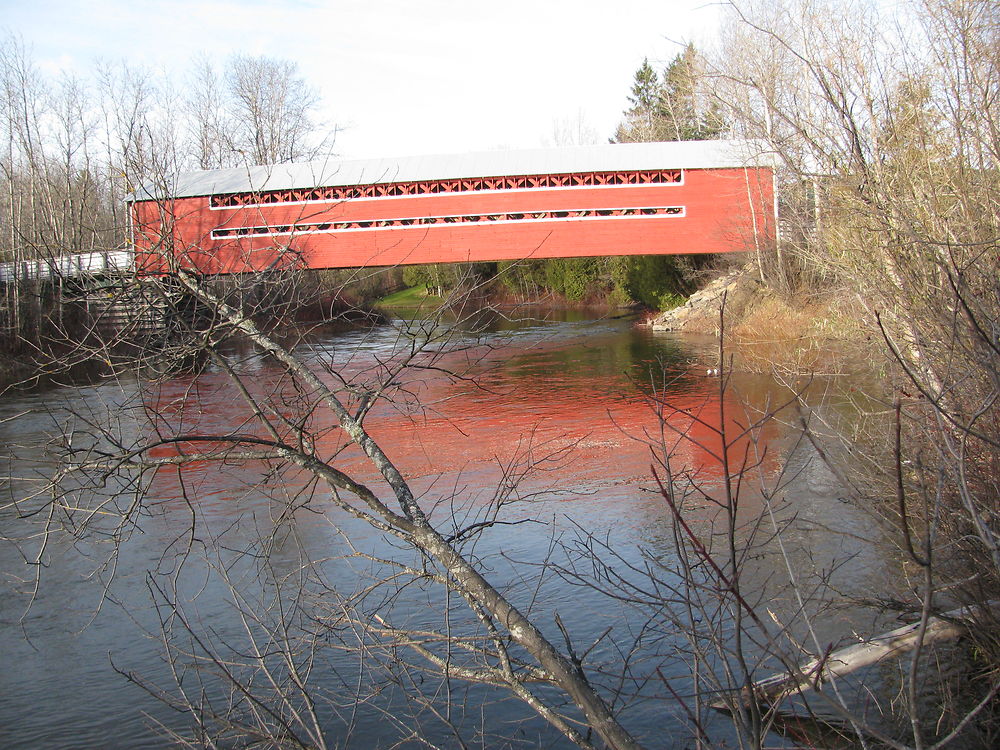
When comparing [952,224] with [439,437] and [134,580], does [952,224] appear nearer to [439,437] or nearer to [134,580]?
[134,580]

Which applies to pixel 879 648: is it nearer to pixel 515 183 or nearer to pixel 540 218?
pixel 540 218

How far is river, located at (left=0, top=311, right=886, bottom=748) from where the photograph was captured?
3.65 m

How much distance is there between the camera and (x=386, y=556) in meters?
6.27

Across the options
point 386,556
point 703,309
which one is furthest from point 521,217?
point 386,556

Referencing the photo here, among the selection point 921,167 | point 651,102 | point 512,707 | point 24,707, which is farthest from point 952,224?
point 651,102

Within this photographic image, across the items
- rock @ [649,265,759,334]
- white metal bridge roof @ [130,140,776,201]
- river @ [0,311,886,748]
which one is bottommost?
river @ [0,311,886,748]

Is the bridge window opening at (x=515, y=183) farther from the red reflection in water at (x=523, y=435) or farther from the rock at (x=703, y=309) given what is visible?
the red reflection in water at (x=523, y=435)

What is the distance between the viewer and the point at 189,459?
2.65 m

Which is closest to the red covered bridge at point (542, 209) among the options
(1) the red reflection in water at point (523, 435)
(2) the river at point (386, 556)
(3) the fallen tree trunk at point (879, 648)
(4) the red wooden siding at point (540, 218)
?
(4) the red wooden siding at point (540, 218)

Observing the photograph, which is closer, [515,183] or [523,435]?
[523,435]

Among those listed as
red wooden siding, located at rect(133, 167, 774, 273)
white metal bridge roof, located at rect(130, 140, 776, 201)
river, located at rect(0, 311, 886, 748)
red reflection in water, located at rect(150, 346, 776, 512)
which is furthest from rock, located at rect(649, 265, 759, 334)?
Result: river, located at rect(0, 311, 886, 748)

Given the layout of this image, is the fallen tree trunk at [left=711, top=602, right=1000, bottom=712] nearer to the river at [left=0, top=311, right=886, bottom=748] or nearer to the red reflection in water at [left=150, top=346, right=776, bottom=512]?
the river at [left=0, top=311, right=886, bottom=748]

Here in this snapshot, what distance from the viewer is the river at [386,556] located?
365 centimetres

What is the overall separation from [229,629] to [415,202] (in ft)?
42.3
